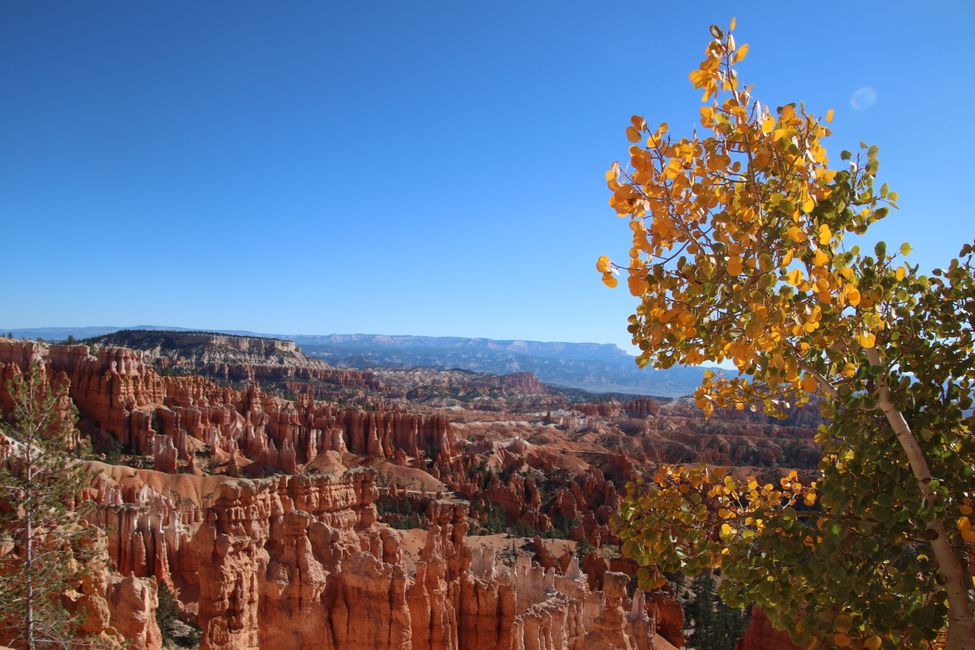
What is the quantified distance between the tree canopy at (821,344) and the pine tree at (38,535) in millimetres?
12982

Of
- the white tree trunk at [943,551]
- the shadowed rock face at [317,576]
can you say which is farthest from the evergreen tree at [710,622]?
the white tree trunk at [943,551]

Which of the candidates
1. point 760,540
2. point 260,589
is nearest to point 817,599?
point 760,540

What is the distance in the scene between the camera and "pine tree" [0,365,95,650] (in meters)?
11.7

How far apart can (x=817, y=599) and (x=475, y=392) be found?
158 meters

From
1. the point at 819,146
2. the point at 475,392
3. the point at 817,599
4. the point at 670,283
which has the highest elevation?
the point at 819,146

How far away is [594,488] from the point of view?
165 ft

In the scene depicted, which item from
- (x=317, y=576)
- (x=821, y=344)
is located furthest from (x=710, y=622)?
(x=821, y=344)

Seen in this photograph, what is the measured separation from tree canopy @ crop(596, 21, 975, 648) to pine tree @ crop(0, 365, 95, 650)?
13.0 meters

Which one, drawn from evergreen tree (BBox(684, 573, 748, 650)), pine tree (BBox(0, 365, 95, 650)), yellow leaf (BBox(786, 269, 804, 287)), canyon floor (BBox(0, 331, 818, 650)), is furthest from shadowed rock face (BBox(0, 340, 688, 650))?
yellow leaf (BBox(786, 269, 804, 287))

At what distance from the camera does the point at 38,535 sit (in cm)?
1258

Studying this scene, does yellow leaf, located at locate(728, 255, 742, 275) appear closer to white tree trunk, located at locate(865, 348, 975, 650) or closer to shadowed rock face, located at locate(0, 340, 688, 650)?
white tree trunk, located at locate(865, 348, 975, 650)

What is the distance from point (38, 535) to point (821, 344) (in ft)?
49.3

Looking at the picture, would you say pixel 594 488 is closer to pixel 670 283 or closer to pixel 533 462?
pixel 533 462

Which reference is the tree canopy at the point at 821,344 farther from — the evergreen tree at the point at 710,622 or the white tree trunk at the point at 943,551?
the evergreen tree at the point at 710,622
